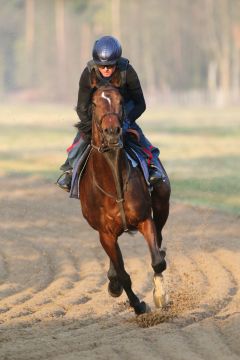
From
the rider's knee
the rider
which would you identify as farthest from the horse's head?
the rider's knee

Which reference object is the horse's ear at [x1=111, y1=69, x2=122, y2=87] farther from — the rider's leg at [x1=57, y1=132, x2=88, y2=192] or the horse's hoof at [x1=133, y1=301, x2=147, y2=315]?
the horse's hoof at [x1=133, y1=301, x2=147, y2=315]

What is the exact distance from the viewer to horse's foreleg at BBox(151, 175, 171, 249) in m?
10.1

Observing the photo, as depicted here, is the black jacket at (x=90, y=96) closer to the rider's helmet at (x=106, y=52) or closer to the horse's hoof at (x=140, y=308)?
the rider's helmet at (x=106, y=52)

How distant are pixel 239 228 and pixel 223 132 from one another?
3090cm

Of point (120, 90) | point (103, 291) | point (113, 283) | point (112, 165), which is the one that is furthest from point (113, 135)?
point (103, 291)

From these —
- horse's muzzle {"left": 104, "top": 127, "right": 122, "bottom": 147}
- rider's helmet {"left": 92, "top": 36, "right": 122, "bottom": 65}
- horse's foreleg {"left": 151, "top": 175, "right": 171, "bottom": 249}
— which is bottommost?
horse's foreleg {"left": 151, "top": 175, "right": 171, "bottom": 249}

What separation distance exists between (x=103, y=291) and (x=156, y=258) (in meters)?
2.48

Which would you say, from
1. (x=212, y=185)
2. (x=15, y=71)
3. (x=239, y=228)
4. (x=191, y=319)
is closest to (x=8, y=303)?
(x=191, y=319)

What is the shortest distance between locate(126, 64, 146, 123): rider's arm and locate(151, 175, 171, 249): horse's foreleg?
77 cm

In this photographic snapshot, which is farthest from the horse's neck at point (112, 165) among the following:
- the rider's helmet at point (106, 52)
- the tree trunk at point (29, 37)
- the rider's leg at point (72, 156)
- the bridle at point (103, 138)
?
the tree trunk at point (29, 37)

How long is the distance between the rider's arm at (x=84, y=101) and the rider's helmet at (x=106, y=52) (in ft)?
0.69

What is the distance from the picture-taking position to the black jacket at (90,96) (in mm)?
9188

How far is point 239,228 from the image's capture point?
1711 cm

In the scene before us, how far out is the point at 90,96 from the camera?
923 centimetres
